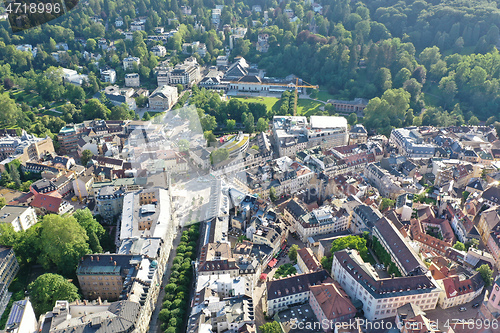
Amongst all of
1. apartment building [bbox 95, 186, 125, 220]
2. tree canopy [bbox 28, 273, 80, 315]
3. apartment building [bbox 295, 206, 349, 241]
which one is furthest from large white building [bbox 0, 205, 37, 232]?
apartment building [bbox 295, 206, 349, 241]

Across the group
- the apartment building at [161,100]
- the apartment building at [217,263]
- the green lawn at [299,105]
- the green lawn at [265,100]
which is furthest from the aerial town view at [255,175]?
the green lawn at [265,100]

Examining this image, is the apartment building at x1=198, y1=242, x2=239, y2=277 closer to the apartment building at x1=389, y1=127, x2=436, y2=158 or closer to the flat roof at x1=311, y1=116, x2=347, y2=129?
the flat roof at x1=311, y1=116, x2=347, y2=129

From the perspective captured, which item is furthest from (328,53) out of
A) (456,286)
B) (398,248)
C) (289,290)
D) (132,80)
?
(289,290)

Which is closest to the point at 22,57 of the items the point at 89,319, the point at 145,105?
the point at 145,105

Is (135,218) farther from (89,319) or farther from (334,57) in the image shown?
(334,57)

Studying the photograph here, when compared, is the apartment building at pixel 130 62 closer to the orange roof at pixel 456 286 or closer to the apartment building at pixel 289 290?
the apartment building at pixel 289 290

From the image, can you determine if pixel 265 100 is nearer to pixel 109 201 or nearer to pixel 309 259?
pixel 109 201
